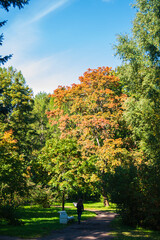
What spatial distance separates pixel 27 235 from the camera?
9883mm

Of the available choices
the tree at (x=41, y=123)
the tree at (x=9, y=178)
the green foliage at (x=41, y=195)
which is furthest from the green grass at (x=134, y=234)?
the tree at (x=41, y=123)

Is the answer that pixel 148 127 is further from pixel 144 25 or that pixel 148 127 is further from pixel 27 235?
pixel 27 235

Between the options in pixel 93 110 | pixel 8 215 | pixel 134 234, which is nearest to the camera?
pixel 134 234

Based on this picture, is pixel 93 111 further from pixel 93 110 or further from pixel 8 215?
pixel 8 215

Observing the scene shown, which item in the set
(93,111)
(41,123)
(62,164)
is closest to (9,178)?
(62,164)

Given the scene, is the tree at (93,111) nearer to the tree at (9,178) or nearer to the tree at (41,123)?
the tree at (9,178)

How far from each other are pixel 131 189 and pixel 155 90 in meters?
9.59

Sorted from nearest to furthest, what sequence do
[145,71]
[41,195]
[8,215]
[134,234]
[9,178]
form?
[134,234] < [8,215] < [9,178] < [145,71] < [41,195]

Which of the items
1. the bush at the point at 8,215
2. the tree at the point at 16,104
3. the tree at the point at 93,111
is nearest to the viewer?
the bush at the point at 8,215

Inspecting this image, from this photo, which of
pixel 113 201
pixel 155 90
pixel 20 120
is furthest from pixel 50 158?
pixel 20 120

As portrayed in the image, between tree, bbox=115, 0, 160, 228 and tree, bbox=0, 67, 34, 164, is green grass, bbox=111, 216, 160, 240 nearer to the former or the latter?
tree, bbox=115, 0, 160, 228

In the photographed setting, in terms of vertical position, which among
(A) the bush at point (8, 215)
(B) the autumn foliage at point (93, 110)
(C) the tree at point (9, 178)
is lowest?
(A) the bush at point (8, 215)

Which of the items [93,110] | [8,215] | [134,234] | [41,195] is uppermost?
[93,110]

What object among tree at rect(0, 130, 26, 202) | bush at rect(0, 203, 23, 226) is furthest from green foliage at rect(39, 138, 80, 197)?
bush at rect(0, 203, 23, 226)
